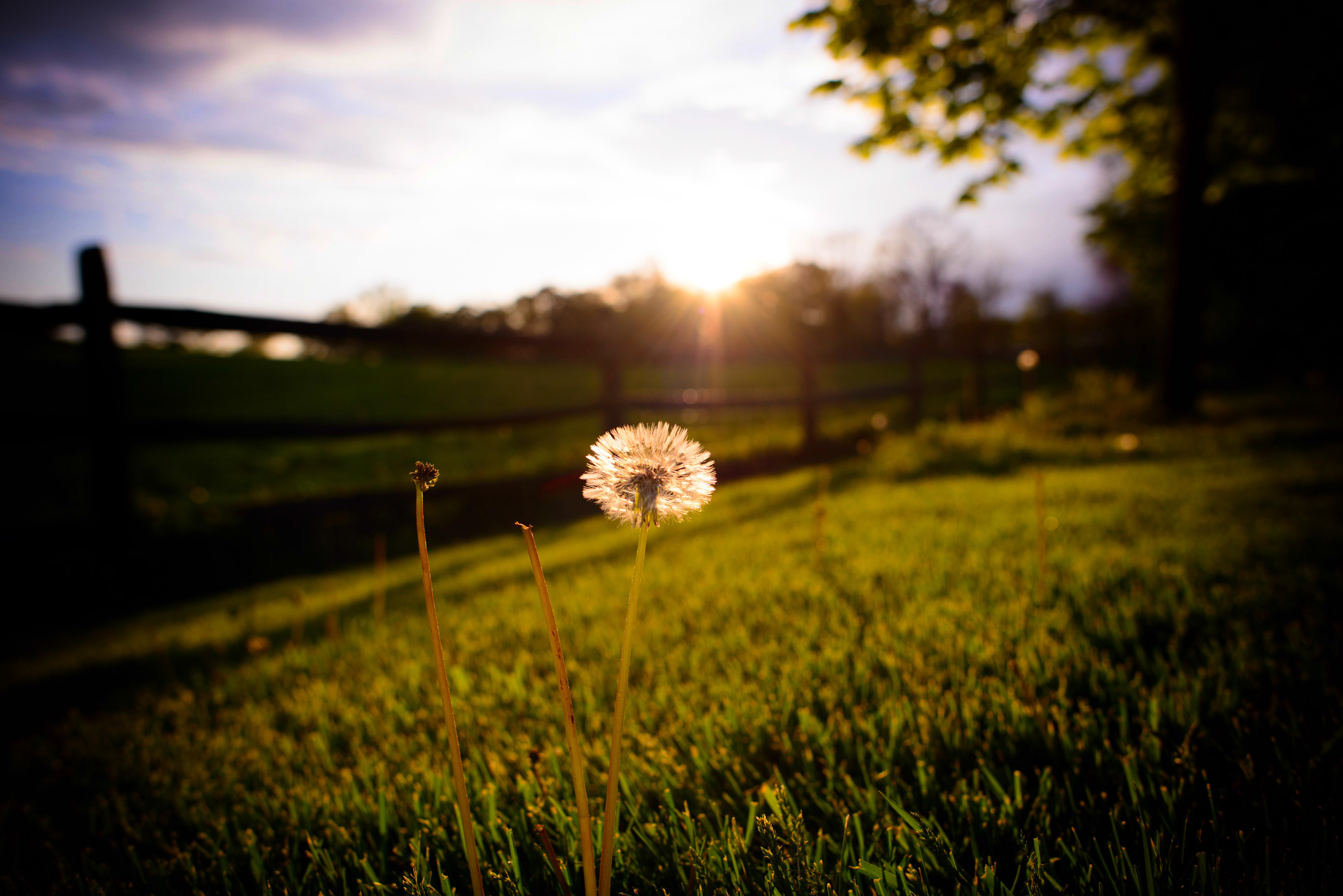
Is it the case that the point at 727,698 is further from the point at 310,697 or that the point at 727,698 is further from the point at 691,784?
the point at 310,697

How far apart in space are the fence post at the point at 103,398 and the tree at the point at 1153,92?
6.03m

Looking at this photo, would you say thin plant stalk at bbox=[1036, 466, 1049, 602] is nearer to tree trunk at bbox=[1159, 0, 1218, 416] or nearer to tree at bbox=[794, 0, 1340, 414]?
A: tree at bbox=[794, 0, 1340, 414]

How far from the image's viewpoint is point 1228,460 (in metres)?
5.26

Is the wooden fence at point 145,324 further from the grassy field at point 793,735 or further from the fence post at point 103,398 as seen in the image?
the grassy field at point 793,735

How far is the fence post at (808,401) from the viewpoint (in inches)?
331

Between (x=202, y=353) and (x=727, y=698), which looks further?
(x=202, y=353)

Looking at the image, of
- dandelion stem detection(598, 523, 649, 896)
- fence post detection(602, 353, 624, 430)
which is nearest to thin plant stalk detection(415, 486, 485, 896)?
dandelion stem detection(598, 523, 649, 896)

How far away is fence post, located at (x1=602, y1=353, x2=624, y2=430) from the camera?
6.74 metres

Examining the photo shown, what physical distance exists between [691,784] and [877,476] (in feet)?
15.1

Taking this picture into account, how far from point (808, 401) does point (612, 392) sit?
9.74 feet

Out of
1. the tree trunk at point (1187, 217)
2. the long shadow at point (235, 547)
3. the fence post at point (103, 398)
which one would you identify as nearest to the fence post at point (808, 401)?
the long shadow at point (235, 547)

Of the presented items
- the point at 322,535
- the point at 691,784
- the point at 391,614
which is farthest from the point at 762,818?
the point at 322,535

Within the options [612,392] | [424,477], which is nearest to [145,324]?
[612,392]

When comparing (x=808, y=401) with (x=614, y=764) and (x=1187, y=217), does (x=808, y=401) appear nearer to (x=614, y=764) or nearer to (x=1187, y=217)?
(x=1187, y=217)
